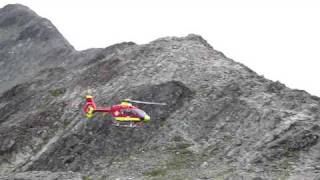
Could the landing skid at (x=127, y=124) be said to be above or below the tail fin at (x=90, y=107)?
below

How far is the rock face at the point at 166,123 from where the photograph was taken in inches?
1705

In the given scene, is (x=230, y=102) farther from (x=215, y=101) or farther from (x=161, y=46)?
(x=161, y=46)

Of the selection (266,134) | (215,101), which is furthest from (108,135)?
(266,134)

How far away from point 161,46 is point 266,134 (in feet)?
79.6

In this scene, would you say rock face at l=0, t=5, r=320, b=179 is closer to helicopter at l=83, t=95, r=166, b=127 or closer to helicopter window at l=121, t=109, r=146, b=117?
helicopter at l=83, t=95, r=166, b=127

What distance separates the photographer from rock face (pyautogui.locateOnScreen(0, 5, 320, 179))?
43.3 metres

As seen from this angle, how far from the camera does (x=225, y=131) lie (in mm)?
47875

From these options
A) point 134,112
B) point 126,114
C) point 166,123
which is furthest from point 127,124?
point 166,123

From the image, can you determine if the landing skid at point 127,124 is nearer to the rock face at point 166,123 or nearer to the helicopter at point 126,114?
the helicopter at point 126,114

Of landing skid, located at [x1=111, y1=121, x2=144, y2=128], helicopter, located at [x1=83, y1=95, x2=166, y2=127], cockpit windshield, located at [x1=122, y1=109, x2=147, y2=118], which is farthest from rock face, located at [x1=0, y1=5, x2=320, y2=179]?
cockpit windshield, located at [x1=122, y1=109, x2=147, y2=118]

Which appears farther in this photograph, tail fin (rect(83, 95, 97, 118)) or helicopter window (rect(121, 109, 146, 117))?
tail fin (rect(83, 95, 97, 118))

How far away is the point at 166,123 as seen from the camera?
51594mm

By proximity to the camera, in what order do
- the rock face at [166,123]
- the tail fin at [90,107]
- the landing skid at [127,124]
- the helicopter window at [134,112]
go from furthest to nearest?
the tail fin at [90,107]
the landing skid at [127,124]
the helicopter window at [134,112]
the rock face at [166,123]

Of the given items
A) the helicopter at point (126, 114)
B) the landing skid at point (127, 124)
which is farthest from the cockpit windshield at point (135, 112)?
the landing skid at point (127, 124)
